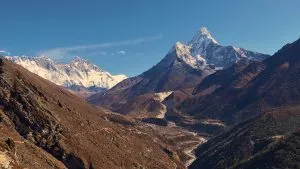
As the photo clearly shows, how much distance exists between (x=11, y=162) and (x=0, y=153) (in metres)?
5.76

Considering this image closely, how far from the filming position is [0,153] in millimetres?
196875

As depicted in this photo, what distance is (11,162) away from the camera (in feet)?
643
